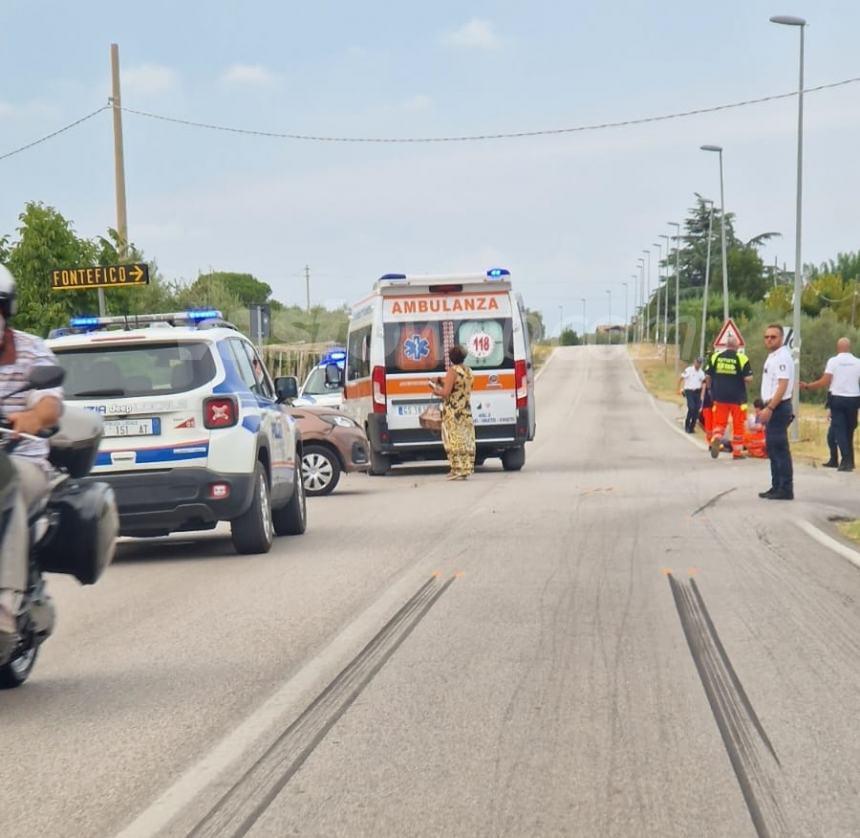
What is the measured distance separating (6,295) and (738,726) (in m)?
3.28

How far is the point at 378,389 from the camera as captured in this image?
920 inches

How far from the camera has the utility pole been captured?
3183 centimetres

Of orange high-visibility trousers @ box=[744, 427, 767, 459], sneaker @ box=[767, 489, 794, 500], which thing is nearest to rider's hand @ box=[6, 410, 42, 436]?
sneaker @ box=[767, 489, 794, 500]

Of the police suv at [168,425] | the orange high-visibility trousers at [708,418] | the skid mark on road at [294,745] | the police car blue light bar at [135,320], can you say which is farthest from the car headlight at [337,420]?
the orange high-visibility trousers at [708,418]

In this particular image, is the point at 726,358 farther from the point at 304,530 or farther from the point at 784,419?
the point at 304,530

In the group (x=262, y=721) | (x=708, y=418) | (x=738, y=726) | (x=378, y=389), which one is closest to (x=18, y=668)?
(x=262, y=721)

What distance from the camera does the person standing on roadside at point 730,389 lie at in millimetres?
25422

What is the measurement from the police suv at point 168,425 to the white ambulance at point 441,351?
36.1 feet

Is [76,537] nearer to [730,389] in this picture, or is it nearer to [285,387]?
[285,387]

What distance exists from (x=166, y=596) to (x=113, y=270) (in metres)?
12.2

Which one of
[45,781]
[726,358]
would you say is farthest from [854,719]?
[726,358]

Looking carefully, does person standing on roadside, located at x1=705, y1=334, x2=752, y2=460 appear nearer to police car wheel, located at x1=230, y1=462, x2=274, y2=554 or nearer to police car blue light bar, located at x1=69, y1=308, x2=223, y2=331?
police car blue light bar, located at x1=69, y1=308, x2=223, y2=331

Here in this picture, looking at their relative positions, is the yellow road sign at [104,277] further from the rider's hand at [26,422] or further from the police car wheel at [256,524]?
the rider's hand at [26,422]

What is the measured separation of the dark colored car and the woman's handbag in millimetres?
3225
